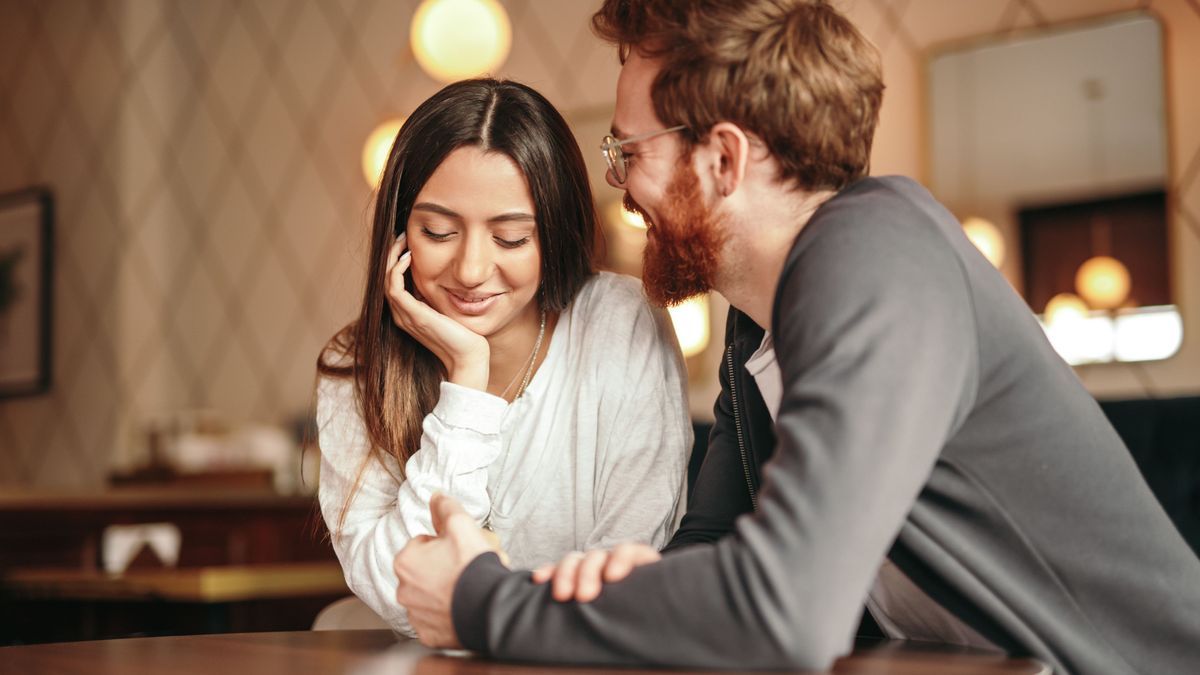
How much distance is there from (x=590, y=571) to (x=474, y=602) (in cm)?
10

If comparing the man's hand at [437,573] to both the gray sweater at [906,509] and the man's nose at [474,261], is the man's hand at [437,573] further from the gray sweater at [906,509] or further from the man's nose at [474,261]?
the man's nose at [474,261]

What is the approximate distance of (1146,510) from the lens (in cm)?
110

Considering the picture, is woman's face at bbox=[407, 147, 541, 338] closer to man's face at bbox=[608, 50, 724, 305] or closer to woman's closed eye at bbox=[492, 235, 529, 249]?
woman's closed eye at bbox=[492, 235, 529, 249]

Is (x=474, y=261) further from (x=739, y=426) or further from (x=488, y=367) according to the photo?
(x=739, y=426)

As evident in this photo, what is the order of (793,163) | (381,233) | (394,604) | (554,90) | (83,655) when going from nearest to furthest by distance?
(83,655), (793,163), (394,604), (381,233), (554,90)

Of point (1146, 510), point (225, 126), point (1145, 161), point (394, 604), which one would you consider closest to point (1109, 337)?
point (1145, 161)

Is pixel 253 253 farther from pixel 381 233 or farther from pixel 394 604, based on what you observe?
pixel 394 604

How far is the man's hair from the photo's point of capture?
117cm

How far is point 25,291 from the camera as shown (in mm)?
4961

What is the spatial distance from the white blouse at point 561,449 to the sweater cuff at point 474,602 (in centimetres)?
42

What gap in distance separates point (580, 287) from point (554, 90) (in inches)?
79.8

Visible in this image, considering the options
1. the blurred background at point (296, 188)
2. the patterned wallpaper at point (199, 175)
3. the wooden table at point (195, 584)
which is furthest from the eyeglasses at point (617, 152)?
the patterned wallpaper at point (199, 175)

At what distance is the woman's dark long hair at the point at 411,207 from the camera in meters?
1.53

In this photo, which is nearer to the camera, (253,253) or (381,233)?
(381,233)
